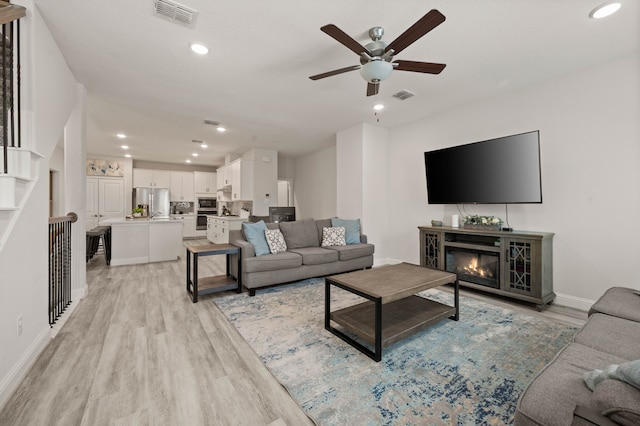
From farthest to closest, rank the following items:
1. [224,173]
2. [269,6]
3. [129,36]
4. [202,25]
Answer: [224,173] → [129,36] → [202,25] → [269,6]

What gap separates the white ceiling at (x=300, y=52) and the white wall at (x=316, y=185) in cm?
263

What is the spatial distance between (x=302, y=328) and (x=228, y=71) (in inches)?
115

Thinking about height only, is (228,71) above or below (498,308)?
above

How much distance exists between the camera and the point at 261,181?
23.1ft

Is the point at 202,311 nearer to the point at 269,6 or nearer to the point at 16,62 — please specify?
the point at 16,62

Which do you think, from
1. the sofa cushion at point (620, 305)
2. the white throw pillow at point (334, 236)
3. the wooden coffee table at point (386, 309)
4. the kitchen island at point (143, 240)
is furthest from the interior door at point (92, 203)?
the sofa cushion at point (620, 305)

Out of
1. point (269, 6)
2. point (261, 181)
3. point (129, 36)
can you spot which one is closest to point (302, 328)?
point (269, 6)

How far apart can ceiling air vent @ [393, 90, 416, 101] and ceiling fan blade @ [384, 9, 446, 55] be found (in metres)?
1.57

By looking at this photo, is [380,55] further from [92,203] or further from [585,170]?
[92,203]

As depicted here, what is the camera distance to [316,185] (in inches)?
→ 302

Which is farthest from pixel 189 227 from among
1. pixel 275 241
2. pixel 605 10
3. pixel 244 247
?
pixel 605 10

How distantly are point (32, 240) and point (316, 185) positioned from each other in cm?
611

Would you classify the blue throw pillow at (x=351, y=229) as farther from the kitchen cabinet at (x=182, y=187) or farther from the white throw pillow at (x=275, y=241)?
the kitchen cabinet at (x=182, y=187)

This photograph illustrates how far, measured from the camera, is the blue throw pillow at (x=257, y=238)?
12.1 feet
